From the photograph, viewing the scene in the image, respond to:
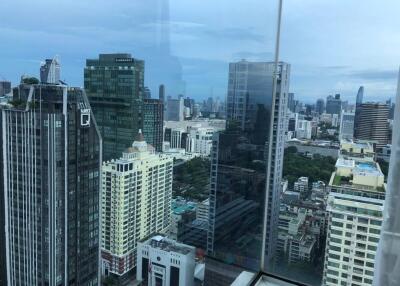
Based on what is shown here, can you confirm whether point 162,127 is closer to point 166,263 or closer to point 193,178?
point 193,178

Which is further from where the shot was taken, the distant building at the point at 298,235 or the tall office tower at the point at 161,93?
the tall office tower at the point at 161,93

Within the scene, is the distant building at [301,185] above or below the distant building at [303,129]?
below

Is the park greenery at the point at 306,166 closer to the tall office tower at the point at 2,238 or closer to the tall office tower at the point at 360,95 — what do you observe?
the tall office tower at the point at 360,95

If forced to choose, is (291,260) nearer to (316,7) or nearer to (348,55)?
(348,55)

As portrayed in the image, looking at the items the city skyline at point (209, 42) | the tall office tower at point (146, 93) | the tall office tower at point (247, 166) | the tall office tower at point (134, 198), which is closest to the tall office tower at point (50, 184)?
the tall office tower at point (134, 198)

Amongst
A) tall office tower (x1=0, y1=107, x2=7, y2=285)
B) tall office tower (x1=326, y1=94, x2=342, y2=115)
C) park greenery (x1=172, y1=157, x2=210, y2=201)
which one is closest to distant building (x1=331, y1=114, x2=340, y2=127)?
tall office tower (x1=326, y1=94, x2=342, y2=115)

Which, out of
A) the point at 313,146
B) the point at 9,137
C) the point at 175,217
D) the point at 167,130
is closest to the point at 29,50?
the point at 9,137
